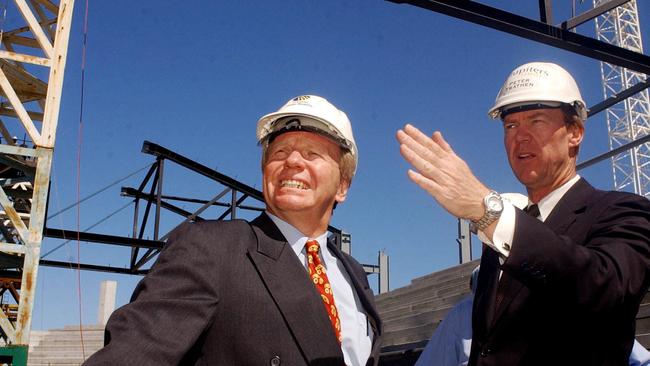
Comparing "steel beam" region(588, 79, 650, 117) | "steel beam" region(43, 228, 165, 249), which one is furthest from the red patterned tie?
"steel beam" region(43, 228, 165, 249)

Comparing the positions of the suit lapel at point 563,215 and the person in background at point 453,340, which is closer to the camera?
the suit lapel at point 563,215

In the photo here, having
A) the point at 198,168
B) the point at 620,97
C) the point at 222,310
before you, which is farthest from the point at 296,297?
the point at 198,168

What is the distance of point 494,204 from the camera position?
2.15 m

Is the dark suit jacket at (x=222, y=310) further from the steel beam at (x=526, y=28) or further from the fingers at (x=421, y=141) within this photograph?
the steel beam at (x=526, y=28)

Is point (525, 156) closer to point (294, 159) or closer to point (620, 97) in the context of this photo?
point (294, 159)

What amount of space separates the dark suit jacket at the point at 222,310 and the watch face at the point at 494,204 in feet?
2.87

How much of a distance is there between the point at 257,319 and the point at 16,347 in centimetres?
1116

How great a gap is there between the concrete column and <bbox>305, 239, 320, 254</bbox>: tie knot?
2324 cm

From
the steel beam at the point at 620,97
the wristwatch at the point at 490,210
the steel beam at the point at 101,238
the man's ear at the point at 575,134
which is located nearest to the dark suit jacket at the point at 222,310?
the wristwatch at the point at 490,210

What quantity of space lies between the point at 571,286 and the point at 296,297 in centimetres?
108

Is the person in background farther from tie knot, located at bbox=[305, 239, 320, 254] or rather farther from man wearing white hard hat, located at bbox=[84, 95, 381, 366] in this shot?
tie knot, located at bbox=[305, 239, 320, 254]

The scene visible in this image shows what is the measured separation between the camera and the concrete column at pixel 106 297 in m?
24.4

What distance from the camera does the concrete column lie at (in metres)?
24.4

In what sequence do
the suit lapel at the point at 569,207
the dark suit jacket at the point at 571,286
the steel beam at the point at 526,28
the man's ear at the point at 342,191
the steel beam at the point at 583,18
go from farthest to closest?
the steel beam at the point at 583,18, the steel beam at the point at 526,28, the man's ear at the point at 342,191, the suit lapel at the point at 569,207, the dark suit jacket at the point at 571,286
